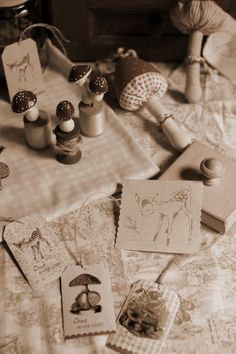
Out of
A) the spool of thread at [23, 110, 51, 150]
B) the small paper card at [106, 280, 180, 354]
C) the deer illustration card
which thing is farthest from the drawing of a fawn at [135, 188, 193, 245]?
the spool of thread at [23, 110, 51, 150]

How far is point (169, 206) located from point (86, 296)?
0.26 meters

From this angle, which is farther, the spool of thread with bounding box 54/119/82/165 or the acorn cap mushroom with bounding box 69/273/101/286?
the spool of thread with bounding box 54/119/82/165

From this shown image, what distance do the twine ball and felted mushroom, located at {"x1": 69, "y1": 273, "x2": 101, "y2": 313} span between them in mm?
634

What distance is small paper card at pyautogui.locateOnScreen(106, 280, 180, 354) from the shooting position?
87 cm

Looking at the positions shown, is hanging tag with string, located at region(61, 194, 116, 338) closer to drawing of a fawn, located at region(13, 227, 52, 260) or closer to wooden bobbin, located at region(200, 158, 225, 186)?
drawing of a fawn, located at region(13, 227, 52, 260)

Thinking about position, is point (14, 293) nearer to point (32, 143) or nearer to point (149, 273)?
point (149, 273)

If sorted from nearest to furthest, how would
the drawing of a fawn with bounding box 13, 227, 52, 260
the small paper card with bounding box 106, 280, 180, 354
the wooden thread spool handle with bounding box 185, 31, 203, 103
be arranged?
the small paper card with bounding box 106, 280, 180, 354, the drawing of a fawn with bounding box 13, 227, 52, 260, the wooden thread spool handle with bounding box 185, 31, 203, 103

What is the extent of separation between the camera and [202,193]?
3.44 feet

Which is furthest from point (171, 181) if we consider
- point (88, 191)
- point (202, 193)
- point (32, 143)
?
point (32, 143)

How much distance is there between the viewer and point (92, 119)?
1146 millimetres

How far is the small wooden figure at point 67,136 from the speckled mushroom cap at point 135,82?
0.56ft

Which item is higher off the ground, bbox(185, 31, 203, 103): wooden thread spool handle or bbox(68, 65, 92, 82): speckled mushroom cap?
bbox(68, 65, 92, 82): speckled mushroom cap

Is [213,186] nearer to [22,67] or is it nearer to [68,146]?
[68,146]

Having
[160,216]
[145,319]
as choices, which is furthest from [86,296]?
[160,216]
